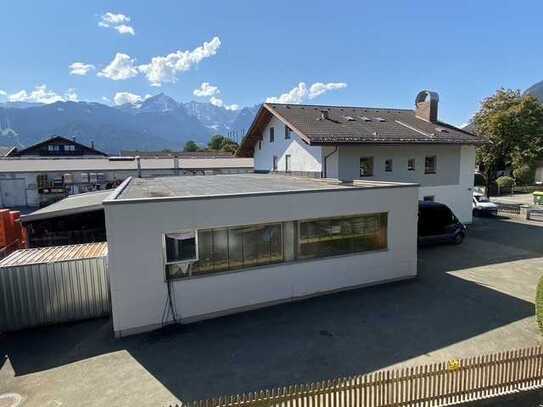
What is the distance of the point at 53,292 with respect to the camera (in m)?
9.54

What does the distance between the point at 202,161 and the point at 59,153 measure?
3281cm

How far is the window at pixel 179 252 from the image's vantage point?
9312 mm

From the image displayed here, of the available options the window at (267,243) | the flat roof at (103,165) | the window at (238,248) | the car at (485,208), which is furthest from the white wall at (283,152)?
the flat roof at (103,165)

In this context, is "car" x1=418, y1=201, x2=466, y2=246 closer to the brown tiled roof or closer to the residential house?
the residential house

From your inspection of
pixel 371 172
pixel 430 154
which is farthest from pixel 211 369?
pixel 430 154

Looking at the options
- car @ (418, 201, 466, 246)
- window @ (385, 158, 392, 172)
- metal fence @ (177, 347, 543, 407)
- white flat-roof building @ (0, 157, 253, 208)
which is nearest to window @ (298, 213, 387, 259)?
metal fence @ (177, 347, 543, 407)

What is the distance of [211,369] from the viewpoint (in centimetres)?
740

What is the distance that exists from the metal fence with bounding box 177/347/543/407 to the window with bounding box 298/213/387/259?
5.28m

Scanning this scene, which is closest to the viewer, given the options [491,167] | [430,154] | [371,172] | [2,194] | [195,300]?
[195,300]

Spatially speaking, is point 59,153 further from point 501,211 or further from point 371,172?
point 501,211

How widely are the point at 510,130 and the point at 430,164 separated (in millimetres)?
24938

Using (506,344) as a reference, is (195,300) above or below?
above

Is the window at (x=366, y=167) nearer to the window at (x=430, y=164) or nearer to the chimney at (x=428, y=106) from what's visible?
the window at (x=430, y=164)

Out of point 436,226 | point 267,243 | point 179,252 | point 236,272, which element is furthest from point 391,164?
point 179,252
